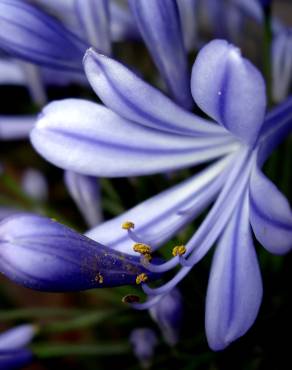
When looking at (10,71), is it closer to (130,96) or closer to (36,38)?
(36,38)

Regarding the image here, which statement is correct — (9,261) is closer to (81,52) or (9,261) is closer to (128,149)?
(128,149)

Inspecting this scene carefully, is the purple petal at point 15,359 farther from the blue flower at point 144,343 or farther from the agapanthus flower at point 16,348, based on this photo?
the blue flower at point 144,343

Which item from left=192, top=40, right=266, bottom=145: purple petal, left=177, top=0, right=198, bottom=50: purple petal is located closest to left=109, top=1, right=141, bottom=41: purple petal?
left=177, top=0, right=198, bottom=50: purple petal

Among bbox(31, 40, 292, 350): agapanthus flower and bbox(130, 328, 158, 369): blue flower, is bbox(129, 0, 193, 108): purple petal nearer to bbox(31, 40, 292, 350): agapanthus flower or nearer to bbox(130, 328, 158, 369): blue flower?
bbox(31, 40, 292, 350): agapanthus flower

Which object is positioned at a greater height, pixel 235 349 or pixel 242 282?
pixel 242 282

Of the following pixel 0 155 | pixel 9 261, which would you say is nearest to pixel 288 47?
pixel 9 261

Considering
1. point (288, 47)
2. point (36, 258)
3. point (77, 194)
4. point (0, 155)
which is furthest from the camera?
point (0, 155)

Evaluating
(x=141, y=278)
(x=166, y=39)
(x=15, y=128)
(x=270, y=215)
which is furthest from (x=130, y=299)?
(x=15, y=128)
